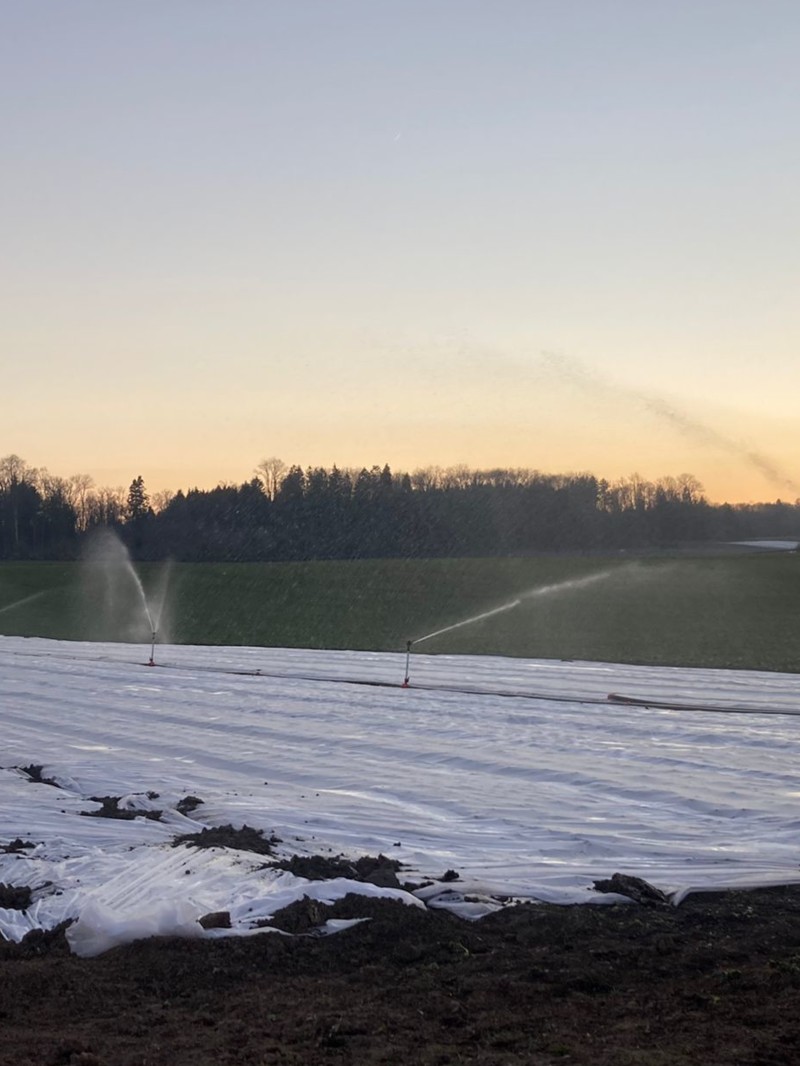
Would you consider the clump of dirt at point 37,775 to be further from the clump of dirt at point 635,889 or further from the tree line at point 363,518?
the tree line at point 363,518

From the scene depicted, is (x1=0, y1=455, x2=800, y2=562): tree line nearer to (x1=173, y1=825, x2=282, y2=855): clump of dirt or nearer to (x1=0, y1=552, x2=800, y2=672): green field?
(x1=0, y1=552, x2=800, y2=672): green field

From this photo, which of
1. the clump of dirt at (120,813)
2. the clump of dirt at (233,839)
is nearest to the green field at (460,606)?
the clump of dirt at (120,813)

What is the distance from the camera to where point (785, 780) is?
A: 44.7 feet

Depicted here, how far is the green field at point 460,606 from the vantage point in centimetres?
3803

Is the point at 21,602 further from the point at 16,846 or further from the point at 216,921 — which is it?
the point at 216,921

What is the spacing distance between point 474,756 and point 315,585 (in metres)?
48.5

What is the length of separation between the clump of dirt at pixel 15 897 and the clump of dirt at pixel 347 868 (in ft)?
7.13

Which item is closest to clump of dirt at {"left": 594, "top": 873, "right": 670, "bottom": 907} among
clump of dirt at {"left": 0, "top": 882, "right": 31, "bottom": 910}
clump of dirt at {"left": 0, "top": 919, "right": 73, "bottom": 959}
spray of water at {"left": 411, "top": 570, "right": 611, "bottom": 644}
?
clump of dirt at {"left": 0, "top": 919, "right": 73, "bottom": 959}

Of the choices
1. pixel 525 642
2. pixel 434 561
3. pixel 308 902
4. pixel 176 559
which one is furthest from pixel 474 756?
pixel 176 559

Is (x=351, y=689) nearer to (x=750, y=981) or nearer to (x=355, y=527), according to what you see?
(x=750, y=981)

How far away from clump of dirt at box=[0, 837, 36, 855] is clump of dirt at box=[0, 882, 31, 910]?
1279 millimetres

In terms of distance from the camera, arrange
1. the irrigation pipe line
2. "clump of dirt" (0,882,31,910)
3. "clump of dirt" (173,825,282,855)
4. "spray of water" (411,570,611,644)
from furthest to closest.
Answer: "spray of water" (411,570,611,644), the irrigation pipe line, "clump of dirt" (173,825,282,855), "clump of dirt" (0,882,31,910)

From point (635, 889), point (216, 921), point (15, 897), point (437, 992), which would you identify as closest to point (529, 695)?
point (635, 889)

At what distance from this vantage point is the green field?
38.0 m
